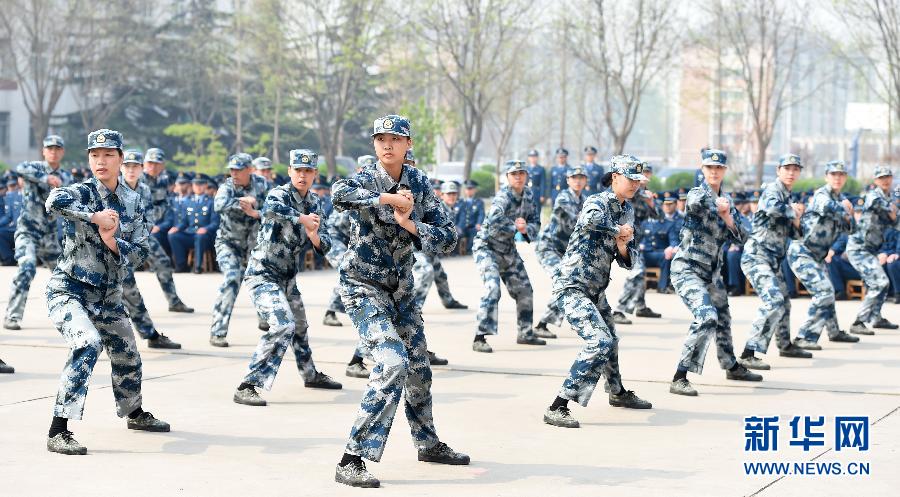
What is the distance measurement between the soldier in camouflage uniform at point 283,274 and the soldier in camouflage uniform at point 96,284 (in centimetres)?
131

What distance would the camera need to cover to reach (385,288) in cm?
755

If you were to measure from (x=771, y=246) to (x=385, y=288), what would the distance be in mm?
5938

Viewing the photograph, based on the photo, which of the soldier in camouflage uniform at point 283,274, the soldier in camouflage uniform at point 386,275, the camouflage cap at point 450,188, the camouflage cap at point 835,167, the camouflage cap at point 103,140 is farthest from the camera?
the camouflage cap at point 450,188

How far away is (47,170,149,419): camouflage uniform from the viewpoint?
808cm

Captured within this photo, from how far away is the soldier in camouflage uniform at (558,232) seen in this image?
14.1 metres

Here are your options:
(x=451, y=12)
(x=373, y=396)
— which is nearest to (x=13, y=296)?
(x=373, y=396)

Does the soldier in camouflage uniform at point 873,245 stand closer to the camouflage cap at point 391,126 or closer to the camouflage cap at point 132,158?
the camouflage cap at point 132,158

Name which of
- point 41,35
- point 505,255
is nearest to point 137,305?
point 505,255

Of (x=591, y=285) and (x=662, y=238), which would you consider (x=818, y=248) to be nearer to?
(x=591, y=285)

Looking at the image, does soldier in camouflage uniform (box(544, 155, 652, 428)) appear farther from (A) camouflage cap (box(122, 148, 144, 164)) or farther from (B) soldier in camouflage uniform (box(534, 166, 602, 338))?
(A) camouflage cap (box(122, 148, 144, 164))

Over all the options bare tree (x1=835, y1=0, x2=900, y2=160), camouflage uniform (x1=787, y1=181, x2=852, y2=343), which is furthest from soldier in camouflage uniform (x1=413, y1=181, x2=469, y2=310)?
bare tree (x1=835, y1=0, x2=900, y2=160)

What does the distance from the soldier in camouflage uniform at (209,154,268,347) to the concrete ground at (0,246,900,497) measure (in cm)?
38

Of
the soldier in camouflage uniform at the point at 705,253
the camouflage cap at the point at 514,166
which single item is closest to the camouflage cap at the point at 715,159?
the soldier in camouflage uniform at the point at 705,253

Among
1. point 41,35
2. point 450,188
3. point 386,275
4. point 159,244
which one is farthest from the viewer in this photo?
point 41,35
